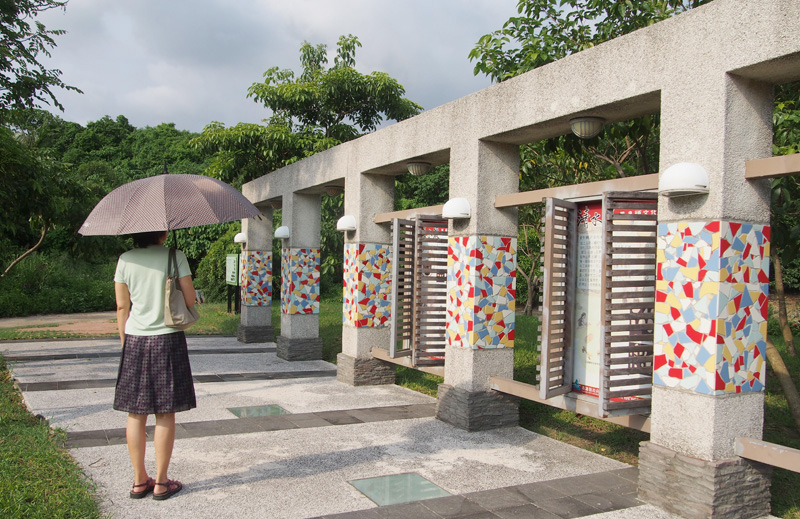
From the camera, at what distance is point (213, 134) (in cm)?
1847

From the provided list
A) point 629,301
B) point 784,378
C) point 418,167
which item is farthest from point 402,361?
point 784,378

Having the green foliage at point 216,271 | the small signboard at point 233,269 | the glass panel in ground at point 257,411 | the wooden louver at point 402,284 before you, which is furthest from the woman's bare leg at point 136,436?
the green foliage at point 216,271

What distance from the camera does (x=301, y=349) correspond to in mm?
11484

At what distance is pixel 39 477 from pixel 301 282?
699 cm

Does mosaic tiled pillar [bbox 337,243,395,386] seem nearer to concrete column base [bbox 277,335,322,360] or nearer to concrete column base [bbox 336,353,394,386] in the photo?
concrete column base [bbox 336,353,394,386]

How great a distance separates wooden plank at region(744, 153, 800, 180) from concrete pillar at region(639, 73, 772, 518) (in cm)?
6

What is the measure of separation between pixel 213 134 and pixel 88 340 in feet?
22.7

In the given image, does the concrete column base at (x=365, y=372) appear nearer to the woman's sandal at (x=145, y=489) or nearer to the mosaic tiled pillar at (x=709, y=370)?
the woman's sandal at (x=145, y=489)

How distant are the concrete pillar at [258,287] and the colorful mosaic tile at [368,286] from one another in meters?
4.69

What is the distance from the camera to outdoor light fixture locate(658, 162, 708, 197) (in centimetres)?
448

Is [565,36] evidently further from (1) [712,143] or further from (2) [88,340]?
(2) [88,340]

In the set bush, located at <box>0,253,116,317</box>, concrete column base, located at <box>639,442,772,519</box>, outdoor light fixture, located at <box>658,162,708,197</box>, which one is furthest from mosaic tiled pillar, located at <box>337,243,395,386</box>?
bush, located at <box>0,253,116,317</box>

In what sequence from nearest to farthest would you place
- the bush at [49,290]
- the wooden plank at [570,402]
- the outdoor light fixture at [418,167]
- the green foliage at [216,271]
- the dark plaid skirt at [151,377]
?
the dark plaid skirt at [151,377] → the wooden plank at [570,402] → the outdoor light fixture at [418,167] → the bush at [49,290] → the green foliage at [216,271]

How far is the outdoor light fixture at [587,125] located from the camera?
5784 millimetres
